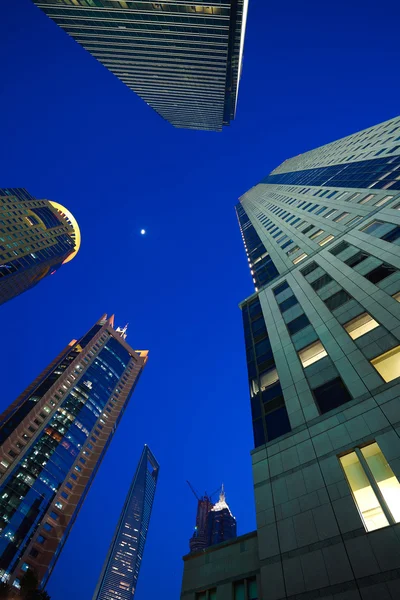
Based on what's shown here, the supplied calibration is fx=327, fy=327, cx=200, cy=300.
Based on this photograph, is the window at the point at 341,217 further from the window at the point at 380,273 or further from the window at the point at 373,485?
the window at the point at 373,485

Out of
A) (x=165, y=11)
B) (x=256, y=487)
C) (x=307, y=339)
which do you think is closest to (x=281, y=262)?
(x=307, y=339)

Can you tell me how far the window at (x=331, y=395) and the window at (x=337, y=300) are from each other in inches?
295

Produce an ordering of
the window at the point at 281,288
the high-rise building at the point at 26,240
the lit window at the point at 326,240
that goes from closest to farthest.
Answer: the window at the point at 281,288
the lit window at the point at 326,240
the high-rise building at the point at 26,240

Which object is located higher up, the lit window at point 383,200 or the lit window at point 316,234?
the lit window at point 316,234

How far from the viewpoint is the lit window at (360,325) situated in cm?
2070

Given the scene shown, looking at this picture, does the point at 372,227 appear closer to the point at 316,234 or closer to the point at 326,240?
the point at 326,240

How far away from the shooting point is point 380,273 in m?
24.7

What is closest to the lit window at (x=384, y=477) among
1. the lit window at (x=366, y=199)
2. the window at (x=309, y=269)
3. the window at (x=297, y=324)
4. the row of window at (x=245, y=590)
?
the row of window at (x=245, y=590)

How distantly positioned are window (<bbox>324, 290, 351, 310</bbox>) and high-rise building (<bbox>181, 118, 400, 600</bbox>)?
11cm

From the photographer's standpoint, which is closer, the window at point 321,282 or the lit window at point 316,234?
the window at point 321,282

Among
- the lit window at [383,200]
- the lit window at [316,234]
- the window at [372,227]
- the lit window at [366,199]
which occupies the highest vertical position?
the lit window at [366,199]

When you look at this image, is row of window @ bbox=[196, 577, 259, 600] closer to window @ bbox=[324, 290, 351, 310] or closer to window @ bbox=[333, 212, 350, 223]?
window @ bbox=[324, 290, 351, 310]

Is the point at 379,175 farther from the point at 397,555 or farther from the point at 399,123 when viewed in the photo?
the point at 397,555

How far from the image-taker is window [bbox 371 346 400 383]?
1725 cm
